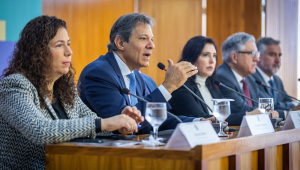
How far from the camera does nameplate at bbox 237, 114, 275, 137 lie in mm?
1756

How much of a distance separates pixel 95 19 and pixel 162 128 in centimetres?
148

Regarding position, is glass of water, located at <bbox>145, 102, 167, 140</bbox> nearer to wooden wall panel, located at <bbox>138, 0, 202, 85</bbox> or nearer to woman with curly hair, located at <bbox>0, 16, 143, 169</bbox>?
woman with curly hair, located at <bbox>0, 16, 143, 169</bbox>

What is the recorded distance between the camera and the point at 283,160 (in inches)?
77.4

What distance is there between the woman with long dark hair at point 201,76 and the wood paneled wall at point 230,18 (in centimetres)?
237

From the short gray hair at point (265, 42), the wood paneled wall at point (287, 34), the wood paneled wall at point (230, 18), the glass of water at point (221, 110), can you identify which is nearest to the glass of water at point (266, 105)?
the glass of water at point (221, 110)

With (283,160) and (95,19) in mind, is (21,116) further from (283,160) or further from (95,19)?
(95,19)

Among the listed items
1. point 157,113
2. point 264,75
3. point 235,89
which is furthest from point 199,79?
point 264,75

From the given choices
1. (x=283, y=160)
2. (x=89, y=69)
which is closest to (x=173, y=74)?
(x=89, y=69)

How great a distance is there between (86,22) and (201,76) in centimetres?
117

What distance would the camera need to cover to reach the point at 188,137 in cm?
138

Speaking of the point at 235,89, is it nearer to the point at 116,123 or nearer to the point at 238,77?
the point at 238,77

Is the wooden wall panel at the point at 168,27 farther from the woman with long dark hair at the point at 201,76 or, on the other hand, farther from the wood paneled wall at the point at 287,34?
the wood paneled wall at the point at 287,34

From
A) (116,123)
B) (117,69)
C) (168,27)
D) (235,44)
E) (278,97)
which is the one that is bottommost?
(278,97)

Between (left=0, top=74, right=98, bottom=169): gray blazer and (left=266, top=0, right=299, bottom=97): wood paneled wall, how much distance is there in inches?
214
